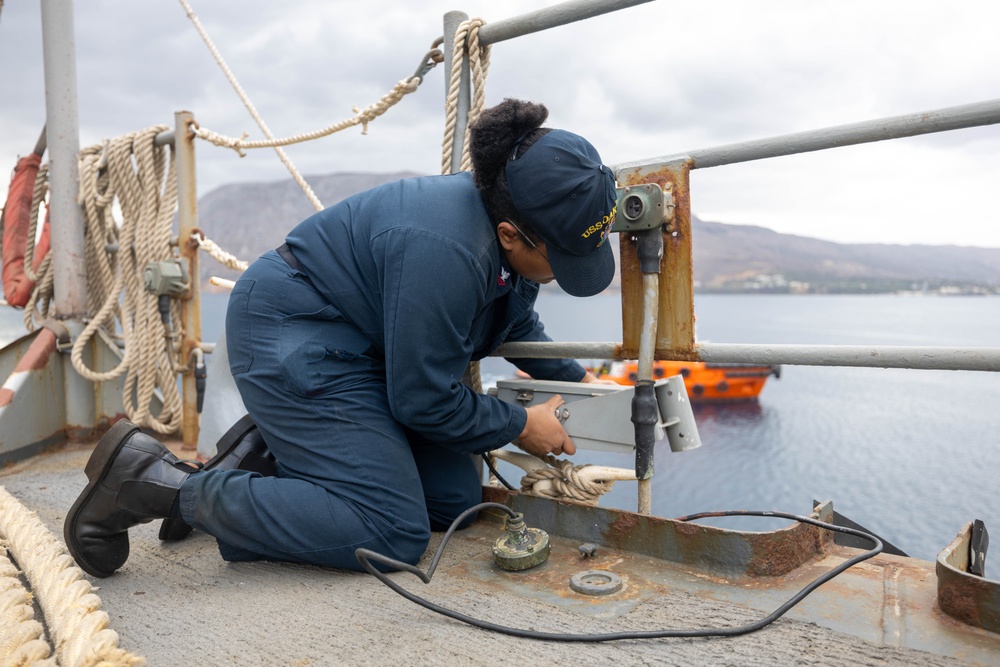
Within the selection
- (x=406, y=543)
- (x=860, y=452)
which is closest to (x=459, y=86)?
(x=406, y=543)

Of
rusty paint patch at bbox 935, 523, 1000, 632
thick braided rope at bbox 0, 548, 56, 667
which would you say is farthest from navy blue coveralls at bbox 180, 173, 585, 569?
rusty paint patch at bbox 935, 523, 1000, 632

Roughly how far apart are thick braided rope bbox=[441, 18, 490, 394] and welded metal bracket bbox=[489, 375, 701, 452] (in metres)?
0.27

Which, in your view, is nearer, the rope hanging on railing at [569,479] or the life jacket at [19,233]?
the rope hanging on railing at [569,479]

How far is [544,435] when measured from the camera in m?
1.58

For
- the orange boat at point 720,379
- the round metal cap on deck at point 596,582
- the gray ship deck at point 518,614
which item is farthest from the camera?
the orange boat at point 720,379

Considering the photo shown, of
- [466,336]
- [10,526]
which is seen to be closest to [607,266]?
[466,336]

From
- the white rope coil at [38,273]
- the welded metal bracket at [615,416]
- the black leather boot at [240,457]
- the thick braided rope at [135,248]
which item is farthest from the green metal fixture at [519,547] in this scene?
the white rope coil at [38,273]

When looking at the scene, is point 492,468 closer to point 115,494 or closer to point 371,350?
point 371,350

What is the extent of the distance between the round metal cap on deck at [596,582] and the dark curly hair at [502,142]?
0.65 m

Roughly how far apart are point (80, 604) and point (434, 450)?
768mm

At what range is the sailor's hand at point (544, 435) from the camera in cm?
158

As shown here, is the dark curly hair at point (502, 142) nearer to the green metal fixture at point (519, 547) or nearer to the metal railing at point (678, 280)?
the metal railing at point (678, 280)

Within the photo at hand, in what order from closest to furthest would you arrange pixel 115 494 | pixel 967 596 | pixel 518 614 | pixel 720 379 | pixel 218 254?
pixel 967 596 → pixel 518 614 → pixel 115 494 → pixel 218 254 → pixel 720 379

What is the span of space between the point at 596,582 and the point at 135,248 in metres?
2.33
